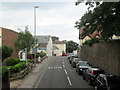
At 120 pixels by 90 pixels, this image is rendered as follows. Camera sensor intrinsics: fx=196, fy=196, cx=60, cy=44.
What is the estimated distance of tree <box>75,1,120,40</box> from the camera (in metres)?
13.6

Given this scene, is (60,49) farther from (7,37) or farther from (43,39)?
(7,37)

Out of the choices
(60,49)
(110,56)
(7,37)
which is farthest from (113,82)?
(60,49)

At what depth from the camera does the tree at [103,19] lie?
13.6 meters

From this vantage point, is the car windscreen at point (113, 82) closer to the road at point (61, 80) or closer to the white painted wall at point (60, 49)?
the road at point (61, 80)

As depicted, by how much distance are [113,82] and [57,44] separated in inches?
3973

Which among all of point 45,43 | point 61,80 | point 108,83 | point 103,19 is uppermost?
point 45,43

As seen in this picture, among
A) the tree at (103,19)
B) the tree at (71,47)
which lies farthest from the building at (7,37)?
the tree at (71,47)

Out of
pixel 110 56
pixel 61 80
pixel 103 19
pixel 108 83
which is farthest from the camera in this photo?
pixel 110 56

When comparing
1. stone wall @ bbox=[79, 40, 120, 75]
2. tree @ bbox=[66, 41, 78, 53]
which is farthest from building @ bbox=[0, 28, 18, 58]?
tree @ bbox=[66, 41, 78, 53]

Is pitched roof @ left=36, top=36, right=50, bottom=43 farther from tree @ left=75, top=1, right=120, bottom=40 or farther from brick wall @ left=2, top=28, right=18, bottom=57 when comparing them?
tree @ left=75, top=1, right=120, bottom=40

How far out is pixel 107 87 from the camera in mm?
11523

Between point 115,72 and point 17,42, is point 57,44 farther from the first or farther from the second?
point 115,72

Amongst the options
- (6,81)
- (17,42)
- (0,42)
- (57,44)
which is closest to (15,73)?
(6,81)

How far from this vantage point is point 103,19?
48.5ft
